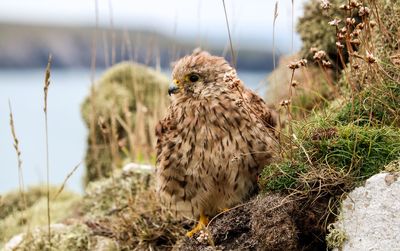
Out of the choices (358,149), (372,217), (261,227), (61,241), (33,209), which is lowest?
(33,209)

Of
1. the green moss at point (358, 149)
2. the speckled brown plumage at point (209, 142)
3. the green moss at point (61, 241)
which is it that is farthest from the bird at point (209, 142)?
the green moss at point (61, 241)

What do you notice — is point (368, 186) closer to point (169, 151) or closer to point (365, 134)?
point (365, 134)

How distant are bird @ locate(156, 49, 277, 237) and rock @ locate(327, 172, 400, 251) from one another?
2.07 feet

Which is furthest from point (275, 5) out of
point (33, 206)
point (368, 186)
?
point (33, 206)

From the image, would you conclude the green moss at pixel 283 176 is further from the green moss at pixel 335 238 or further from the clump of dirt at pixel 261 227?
the green moss at pixel 335 238

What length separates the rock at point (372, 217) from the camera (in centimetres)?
285

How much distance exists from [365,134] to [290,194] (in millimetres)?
452

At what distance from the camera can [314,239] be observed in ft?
10.6

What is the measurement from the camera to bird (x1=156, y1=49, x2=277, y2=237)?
11.8 feet

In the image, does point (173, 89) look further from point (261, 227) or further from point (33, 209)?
point (33, 209)

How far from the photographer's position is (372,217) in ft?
9.53

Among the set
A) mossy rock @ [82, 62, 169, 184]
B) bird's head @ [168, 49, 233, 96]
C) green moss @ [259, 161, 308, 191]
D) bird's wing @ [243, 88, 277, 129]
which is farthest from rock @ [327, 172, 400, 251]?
mossy rock @ [82, 62, 169, 184]

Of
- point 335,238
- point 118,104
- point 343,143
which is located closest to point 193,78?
point 343,143

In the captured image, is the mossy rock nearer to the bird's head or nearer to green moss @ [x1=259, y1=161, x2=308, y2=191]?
the bird's head
